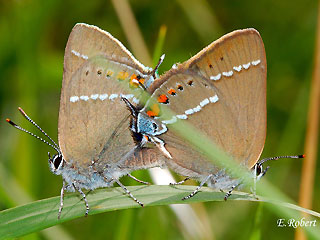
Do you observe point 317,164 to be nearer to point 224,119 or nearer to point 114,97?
point 224,119

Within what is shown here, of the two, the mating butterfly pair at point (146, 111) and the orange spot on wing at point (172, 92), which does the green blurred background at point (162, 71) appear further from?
the orange spot on wing at point (172, 92)

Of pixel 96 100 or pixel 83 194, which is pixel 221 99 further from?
pixel 83 194

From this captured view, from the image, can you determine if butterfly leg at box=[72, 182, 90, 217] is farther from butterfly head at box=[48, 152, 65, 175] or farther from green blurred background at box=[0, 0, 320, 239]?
green blurred background at box=[0, 0, 320, 239]

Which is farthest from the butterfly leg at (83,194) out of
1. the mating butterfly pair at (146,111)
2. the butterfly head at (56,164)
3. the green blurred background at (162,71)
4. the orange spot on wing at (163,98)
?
the orange spot on wing at (163,98)

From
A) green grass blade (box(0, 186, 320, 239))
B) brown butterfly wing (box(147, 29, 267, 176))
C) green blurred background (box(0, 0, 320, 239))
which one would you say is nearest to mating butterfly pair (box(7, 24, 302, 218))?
brown butterfly wing (box(147, 29, 267, 176))

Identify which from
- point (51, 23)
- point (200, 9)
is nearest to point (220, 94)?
point (200, 9)

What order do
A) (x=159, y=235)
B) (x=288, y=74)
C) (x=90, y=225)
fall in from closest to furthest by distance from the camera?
(x=159, y=235)
(x=90, y=225)
(x=288, y=74)

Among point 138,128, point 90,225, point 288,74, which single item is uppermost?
point 288,74
